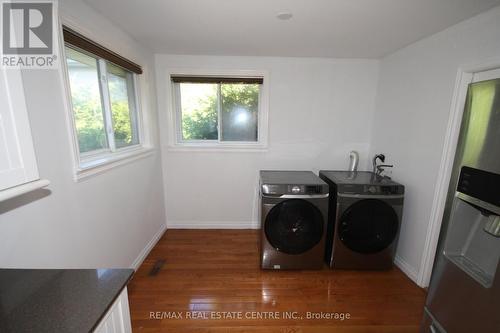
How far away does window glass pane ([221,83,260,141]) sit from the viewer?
8.91 feet

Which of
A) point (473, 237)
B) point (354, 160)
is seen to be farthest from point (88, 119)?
point (354, 160)

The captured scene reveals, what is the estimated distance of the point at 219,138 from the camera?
110 inches

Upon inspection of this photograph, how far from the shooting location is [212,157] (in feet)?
9.16

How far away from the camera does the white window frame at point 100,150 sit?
1.26m

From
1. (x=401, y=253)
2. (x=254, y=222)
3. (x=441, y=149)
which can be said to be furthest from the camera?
(x=254, y=222)

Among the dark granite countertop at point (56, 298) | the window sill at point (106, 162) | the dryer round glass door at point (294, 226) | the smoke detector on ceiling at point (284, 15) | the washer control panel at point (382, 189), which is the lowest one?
the dryer round glass door at point (294, 226)

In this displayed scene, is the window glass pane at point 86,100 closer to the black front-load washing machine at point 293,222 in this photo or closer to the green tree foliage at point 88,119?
the green tree foliage at point 88,119

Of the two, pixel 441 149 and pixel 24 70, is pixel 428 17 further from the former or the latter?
Answer: pixel 24 70

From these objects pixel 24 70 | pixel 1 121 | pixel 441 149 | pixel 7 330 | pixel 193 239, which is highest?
pixel 24 70

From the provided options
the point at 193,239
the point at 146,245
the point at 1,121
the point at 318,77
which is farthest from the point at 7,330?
the point at 318,77

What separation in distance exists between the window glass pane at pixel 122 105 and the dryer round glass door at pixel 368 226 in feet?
7.58

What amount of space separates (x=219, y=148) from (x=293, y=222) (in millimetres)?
1354

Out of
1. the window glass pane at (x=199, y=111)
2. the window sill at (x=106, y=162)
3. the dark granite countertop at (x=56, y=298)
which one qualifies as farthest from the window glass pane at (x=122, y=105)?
the dark granite countertop at (x=56, y=298)

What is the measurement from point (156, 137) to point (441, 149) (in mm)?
2924
